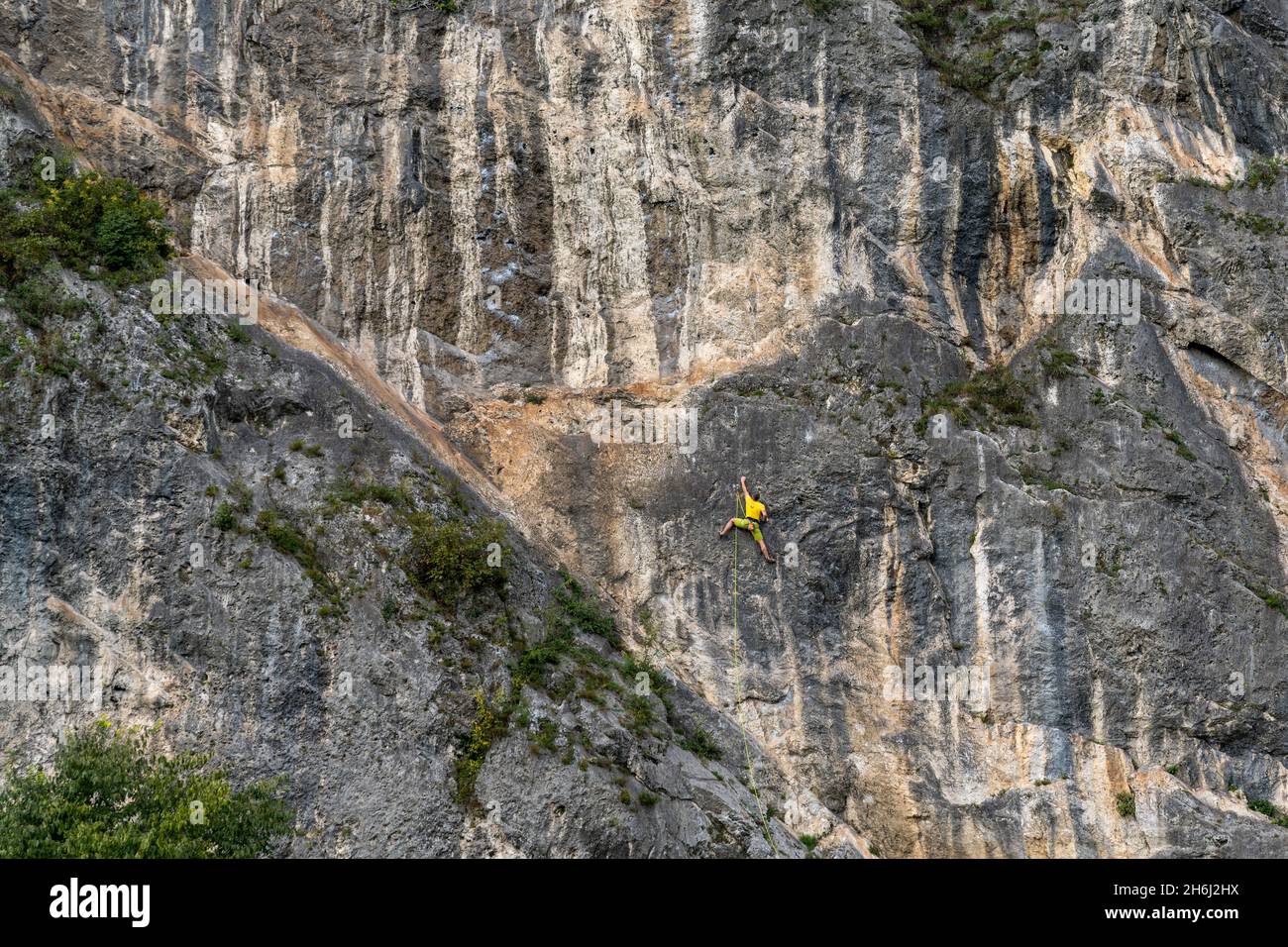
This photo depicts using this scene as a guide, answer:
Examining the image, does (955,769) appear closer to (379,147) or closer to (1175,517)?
(1175,517)

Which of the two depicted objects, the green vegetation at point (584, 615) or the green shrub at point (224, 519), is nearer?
the green shrub at point (224, 519)

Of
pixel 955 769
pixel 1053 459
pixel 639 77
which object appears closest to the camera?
pixel 955 769

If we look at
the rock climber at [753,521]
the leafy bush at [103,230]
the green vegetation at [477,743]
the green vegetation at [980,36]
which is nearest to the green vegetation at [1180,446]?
the rock climber at [753,521]

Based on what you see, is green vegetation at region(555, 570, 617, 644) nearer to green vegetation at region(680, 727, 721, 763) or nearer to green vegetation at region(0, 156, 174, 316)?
green vegetation at region(680, 727, 721, 763)

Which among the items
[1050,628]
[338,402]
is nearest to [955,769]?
[1050,628]

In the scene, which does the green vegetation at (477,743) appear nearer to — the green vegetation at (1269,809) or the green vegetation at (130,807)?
the green vegetation at (130,807)

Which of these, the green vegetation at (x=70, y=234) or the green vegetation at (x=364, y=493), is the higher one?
the green vegetation at (x=70, y=234)
